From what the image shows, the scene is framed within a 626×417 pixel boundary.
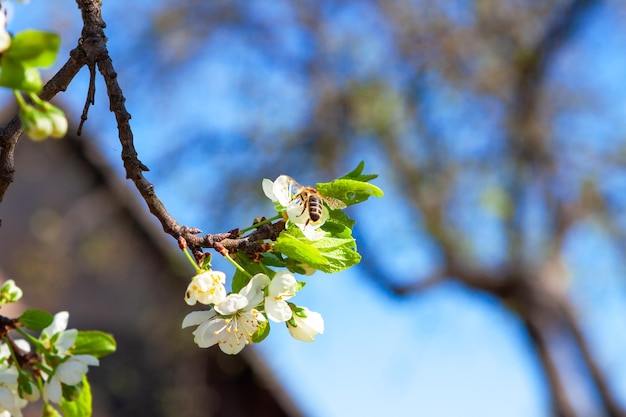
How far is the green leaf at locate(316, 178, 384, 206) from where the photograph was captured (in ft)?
3.58

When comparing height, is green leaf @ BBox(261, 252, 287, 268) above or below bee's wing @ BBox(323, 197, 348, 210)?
below

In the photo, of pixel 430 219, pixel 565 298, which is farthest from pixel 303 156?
pixel 565 298

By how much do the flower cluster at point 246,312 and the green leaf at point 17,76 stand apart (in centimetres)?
35

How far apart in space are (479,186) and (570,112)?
1160 millimetres

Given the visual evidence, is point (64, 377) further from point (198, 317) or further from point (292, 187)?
point (292, 187)

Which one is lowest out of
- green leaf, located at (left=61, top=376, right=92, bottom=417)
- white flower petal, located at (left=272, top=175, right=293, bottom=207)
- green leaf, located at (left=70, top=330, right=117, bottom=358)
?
green leaf, located at (left=61, top=376, right=92, bottom=417)

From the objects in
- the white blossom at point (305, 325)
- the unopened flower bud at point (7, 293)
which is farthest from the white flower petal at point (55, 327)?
the white blossom at point (305, 325)

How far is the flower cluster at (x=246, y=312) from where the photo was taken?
1.04 meters

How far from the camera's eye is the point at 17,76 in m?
0.77

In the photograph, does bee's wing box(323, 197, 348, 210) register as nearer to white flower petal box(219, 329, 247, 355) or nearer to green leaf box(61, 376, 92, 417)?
white flower petal box(219, 329, 247, 355)

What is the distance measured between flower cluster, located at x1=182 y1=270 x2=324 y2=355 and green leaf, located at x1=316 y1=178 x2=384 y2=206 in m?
0.14

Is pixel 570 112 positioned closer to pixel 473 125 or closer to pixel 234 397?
pixel 473 125

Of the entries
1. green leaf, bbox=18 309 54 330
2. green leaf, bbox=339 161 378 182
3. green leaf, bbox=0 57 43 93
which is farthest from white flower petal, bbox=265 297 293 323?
green leaf, bbox=0 57 43 93

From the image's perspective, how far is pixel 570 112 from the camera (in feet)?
24.6
